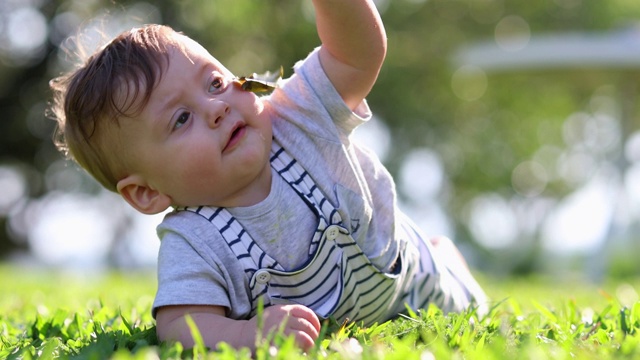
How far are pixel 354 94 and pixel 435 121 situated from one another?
59.2ft

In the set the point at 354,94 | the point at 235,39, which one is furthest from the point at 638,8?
the point at 354,94

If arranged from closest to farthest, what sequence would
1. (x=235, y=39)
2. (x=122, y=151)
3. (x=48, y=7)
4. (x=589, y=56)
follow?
(x=122, y=151) → (x=589, y=56) → (x=48, y=7) → (x=235, y=39)

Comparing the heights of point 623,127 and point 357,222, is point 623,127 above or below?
below

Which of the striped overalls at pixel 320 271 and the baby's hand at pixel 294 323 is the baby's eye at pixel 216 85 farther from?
the baby's hand at pixel 294 323

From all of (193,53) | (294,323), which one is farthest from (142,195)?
(294,323)

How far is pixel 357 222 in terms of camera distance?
2391 millimetres

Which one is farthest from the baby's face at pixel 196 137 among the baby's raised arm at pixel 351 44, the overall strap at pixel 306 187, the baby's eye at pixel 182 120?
the baby's raised arm at pixel 351 44

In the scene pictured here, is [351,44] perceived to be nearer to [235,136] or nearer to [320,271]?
[235,136]

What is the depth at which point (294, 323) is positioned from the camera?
187 centimetres

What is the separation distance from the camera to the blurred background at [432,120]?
1692cm

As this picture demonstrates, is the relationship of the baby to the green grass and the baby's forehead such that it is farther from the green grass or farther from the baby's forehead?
the green grass

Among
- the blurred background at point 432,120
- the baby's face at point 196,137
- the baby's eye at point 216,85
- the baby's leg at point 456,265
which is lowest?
the blurred background at point 432,120

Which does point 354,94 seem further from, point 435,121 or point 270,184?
point 435,121

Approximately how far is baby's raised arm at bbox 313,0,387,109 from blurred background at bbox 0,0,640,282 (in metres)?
12.7
